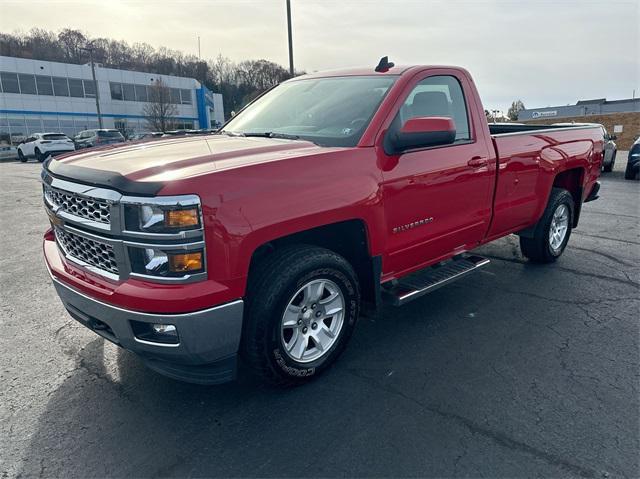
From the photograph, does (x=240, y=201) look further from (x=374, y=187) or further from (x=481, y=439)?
(x=481, y=439)

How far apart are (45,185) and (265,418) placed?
81.3 inches

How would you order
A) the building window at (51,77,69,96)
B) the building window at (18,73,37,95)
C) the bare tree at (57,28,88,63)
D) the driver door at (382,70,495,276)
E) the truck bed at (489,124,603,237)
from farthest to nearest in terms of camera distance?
the bare tree at (57,28,88,63) < the building window at (51,77,69,96) < the building window at (18,73,37,95) < the truck bed at (489,124,603,237) < the driver door at (382,70,495,276)

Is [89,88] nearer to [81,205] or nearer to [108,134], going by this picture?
[108,134]

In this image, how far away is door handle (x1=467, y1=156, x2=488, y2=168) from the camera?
3829 mm

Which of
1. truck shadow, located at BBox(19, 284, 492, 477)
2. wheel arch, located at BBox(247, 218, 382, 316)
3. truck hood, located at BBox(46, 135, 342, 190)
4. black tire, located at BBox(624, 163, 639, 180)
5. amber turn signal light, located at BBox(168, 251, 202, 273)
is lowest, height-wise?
truck shadow, located at BBox(19, 284, 492, 477)

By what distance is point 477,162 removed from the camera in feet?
12.8

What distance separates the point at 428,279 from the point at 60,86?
5630 centimetres

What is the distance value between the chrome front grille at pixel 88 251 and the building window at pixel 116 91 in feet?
192

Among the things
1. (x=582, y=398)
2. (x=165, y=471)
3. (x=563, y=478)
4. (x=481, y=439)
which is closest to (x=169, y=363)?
(x=165, y=471)

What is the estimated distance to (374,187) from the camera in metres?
3.07

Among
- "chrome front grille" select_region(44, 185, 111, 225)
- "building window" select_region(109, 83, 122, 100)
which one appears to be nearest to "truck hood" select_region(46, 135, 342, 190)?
"chrome front grille" select_region(44, 185, 111, 225)

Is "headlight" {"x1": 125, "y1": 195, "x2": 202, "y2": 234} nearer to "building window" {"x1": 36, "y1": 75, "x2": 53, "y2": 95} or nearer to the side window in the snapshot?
the side window

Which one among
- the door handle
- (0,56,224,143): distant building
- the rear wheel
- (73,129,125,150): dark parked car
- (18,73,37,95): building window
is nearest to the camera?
the door handle

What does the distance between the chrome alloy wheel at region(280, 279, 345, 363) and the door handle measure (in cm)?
162
